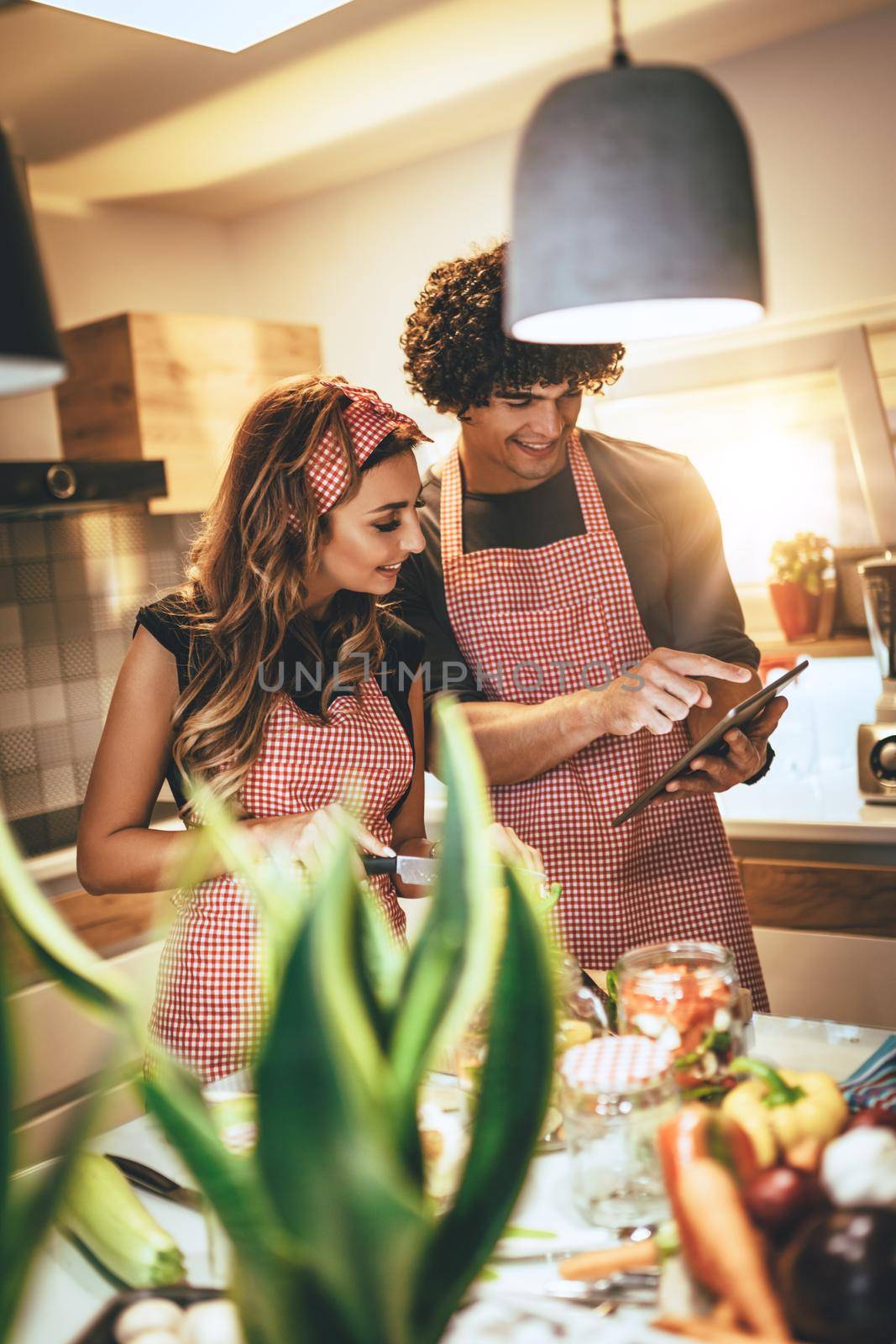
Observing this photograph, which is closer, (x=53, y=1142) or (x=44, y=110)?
(x=53, y=1142)

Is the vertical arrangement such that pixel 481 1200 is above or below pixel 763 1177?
above

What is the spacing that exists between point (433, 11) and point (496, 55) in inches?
13.1

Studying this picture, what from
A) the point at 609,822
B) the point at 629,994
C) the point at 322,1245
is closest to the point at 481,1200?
the point at 322,1245

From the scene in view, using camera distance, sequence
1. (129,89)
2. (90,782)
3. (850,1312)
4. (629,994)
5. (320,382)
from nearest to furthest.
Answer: (850,1312), (629,994), (90,782), (320,382), (129,89)

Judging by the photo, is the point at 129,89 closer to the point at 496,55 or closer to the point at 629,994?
the point at 496,55

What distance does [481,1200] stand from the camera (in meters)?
0.55

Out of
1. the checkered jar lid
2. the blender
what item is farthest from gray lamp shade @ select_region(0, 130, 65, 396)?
the blender

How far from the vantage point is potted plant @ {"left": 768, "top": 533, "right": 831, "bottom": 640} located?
3023 mm

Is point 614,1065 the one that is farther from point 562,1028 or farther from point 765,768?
point 765,768

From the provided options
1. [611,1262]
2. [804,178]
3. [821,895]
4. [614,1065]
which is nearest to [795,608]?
[821,895]

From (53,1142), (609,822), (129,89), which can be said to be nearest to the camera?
(53,1142)

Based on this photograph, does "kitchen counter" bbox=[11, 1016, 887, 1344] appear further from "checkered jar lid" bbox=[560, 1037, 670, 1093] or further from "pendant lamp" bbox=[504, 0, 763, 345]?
"pendant lamp" bbox=[504, 0, 763, 345]

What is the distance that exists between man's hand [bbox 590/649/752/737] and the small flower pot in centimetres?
150

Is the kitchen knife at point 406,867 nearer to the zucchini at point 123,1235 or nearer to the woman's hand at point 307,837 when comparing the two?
the woman's hand at point 307,837
